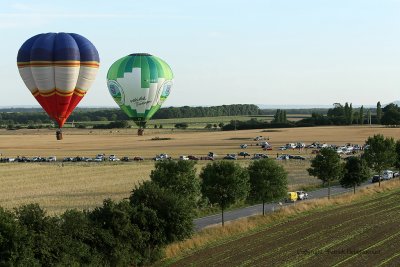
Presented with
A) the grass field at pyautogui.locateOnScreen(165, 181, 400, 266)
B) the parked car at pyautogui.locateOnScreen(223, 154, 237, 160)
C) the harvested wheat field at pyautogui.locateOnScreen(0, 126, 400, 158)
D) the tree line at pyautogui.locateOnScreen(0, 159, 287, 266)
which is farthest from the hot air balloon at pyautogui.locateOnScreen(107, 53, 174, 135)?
the harvested wheat field at pyautogui.locateOnScreen(0, 126, 400, 158)

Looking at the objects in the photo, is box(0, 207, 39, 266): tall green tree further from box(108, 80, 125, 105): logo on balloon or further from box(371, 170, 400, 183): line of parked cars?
box(371, 170, 400, 183): line of parked cars

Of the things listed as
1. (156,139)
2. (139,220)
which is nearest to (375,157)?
(139,220)

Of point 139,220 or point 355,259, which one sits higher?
point 139,220

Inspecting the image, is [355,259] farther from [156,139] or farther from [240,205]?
[156,139]

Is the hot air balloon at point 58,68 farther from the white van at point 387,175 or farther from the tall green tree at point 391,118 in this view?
the tall green tree at point 391,118

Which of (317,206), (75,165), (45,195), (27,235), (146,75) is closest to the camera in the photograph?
(27,235)

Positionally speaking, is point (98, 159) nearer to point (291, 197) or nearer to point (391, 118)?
point (291, 197)

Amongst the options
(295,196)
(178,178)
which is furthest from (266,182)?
(178,178)

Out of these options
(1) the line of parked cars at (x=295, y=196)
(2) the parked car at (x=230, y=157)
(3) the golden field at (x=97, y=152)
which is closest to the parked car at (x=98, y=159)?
(3) the golden field at (x=97, y=152)
